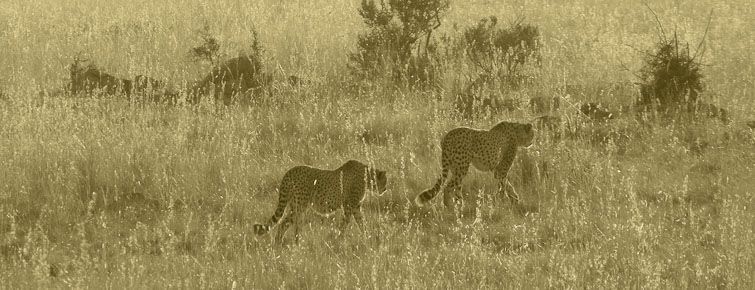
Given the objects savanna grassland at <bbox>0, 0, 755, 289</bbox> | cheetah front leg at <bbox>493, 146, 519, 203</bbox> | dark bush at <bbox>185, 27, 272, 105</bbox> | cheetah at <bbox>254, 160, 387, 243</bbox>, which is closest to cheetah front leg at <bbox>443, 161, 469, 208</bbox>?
savanna grassland at <bbox>0, 0, 755, 289</bbox>

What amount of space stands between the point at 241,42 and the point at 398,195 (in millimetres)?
5358

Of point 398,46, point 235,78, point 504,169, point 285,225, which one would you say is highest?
point 398,46

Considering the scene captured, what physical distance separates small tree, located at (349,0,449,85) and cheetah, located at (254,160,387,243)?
377cm

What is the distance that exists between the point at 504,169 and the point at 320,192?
1.52m

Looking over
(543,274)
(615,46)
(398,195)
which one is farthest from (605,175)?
(615,46)

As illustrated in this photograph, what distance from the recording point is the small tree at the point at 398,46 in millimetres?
10133

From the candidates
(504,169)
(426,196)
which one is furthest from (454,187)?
(504,169)

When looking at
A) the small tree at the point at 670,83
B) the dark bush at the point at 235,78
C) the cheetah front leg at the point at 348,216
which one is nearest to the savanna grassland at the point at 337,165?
the cheetah front leg at the point at 348,216

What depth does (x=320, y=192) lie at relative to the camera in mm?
5996

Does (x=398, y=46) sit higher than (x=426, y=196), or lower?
higher

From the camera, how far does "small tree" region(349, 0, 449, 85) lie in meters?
10.1

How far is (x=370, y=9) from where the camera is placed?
10953 mm

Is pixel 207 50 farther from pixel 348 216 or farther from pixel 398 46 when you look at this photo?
pixel 348 216

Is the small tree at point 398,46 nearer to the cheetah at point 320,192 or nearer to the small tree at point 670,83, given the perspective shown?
the small tree at point 670,83
